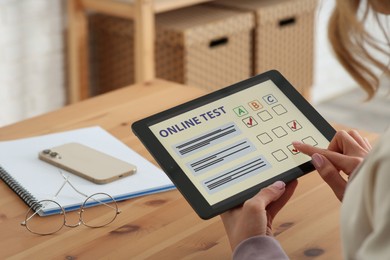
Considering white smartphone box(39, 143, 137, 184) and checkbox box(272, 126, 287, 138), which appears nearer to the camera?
checkbox box(272, 126, 287, 138)

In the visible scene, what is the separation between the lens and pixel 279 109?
4.22ft

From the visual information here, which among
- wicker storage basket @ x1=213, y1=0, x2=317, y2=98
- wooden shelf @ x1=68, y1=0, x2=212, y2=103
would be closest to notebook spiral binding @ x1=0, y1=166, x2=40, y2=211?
wooden shelf @ x1=68, y1=0, x2=212, y2=103

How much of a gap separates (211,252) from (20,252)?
0.91 ft

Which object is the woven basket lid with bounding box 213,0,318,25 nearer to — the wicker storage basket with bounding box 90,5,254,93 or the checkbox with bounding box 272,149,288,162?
the wicker storage basket with bounding box 90,5,254,93

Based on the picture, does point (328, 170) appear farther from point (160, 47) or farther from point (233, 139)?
point (160, 47)

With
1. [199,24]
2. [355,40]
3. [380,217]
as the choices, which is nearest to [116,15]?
[199,24]

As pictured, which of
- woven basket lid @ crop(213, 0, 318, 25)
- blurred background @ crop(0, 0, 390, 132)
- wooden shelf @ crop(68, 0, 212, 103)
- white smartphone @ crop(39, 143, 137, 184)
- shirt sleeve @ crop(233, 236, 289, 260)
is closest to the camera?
shirt sleeve @ crop(233, 236, 289, 260)

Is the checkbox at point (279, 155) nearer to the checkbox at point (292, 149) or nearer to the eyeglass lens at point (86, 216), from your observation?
the checkbox at point (292, 149)

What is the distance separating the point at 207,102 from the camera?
1.25m

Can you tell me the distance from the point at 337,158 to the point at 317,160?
0.03 meters

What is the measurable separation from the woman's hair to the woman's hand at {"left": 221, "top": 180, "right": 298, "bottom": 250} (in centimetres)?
21

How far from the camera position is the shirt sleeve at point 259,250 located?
3.41 feet

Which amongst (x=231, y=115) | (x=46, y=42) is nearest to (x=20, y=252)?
(x=231, y=115)

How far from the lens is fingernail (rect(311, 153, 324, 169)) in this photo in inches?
46.7
